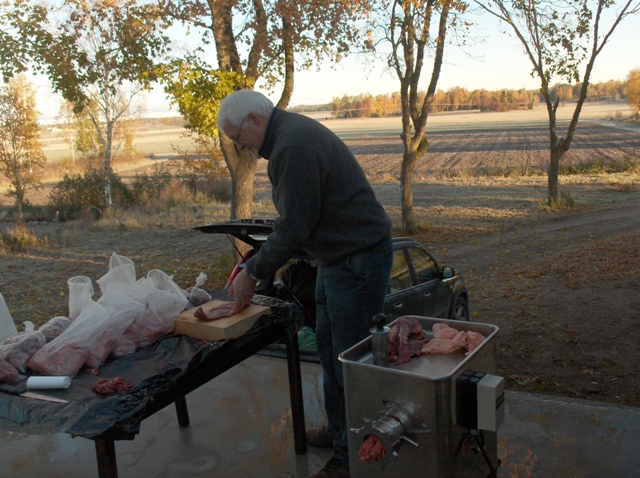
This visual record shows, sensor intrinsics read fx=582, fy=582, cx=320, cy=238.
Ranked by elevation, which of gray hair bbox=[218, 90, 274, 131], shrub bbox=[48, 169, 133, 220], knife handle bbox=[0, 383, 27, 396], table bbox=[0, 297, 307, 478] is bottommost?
shrub bbox=[48, 169, 133, 220]

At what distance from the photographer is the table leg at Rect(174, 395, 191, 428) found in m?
4.30

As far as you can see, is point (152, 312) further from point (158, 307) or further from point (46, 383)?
point (46, 383)

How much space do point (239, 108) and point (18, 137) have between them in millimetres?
21026

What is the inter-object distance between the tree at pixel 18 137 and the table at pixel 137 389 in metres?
20.3

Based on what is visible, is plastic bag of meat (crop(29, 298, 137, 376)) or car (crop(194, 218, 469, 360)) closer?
plastic bag of meat (crop(29, 298, 137, 376))

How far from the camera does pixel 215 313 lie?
10.7 feet

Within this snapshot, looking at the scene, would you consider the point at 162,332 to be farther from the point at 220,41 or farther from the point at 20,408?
the point at 220,41

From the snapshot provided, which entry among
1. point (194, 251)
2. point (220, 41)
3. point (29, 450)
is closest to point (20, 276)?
point (194, 251)

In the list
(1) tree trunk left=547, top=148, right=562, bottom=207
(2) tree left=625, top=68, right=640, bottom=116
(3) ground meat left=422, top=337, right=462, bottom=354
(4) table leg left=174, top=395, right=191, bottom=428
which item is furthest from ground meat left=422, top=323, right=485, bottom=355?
(2) tree left=625, top=68, right=640, bottom=116

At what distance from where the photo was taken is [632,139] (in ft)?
152

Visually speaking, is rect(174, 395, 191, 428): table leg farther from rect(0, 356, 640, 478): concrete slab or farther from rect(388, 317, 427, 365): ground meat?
rect(388, 317, 427, 365): ground meat

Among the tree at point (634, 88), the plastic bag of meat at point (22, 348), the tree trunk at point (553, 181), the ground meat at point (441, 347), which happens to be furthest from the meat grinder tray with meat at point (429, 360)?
the tree at point (634, 88)

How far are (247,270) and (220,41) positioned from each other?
7763 millimetres

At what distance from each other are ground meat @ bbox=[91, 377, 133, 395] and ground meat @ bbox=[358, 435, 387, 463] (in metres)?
1.03
